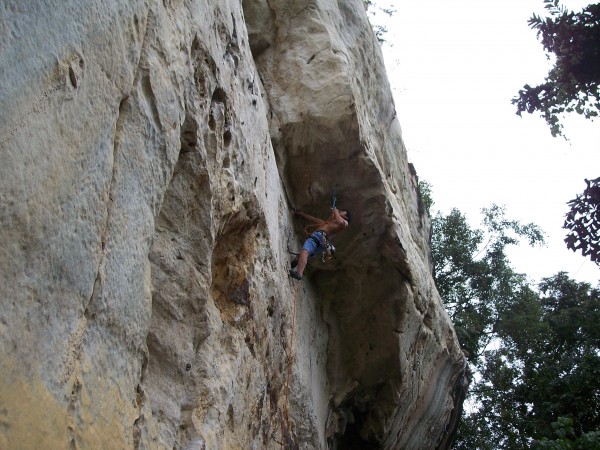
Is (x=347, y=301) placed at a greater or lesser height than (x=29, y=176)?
greater

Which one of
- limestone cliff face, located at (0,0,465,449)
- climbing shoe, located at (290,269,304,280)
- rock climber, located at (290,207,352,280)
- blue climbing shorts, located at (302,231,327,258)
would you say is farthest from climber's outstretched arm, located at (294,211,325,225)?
climbing shoe, located at (290,269,304,280)

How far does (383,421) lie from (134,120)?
23.6 ft

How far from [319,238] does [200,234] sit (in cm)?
284

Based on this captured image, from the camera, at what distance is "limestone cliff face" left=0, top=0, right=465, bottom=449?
2.70 meters

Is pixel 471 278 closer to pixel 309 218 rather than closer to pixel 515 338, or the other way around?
pixel 515 338

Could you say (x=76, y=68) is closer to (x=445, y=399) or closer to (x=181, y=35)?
(x=181, y=35)

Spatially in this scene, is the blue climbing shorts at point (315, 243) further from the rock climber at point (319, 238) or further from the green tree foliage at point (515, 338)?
the green tree foliage at point (515, 338)

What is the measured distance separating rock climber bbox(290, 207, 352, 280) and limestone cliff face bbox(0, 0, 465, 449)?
181 millimetres

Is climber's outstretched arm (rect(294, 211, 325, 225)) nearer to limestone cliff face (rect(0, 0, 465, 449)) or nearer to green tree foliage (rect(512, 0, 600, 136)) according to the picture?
limestone cliff face (rect(0, 0, 465, 449))

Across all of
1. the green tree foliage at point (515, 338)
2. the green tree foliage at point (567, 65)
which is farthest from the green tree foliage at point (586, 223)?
the green tree foliage at point (515, 338)

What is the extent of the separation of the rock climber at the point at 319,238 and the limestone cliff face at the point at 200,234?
0.59 ft

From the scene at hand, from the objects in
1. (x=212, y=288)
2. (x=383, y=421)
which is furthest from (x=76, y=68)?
(x=383, y=421)

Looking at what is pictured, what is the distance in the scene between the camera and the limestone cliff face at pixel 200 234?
270 cm

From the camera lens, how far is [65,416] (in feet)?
9.03
